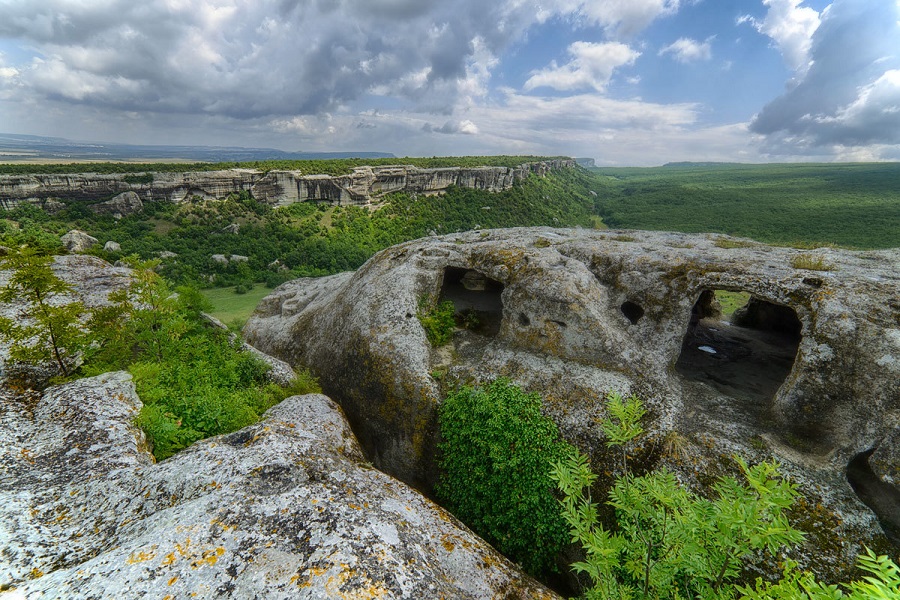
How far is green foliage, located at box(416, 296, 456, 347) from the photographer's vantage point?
62.4 ft

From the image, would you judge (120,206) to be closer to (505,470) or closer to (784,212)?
(505,470)

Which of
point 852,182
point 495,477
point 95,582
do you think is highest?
point 852,182

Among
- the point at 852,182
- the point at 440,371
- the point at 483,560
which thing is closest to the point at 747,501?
the point at 483,560

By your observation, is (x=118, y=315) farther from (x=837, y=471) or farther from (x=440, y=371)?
(x=837, y=471)

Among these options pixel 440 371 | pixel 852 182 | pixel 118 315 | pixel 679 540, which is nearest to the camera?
pixel 679 540

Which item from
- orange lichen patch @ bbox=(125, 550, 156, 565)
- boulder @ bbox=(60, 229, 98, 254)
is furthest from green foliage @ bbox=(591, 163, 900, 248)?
boulder @ bbox=(60, 229, 98, 254)

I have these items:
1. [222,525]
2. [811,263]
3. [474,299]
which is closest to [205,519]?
[222,525]

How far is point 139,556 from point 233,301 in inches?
2365

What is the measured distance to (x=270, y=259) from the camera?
242ft

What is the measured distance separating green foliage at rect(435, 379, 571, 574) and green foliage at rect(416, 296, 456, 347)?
13.6 ft

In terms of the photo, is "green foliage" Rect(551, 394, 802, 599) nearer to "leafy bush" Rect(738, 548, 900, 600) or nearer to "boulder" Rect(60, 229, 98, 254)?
"leafy bush" Rect(738, 548, 900, 600)

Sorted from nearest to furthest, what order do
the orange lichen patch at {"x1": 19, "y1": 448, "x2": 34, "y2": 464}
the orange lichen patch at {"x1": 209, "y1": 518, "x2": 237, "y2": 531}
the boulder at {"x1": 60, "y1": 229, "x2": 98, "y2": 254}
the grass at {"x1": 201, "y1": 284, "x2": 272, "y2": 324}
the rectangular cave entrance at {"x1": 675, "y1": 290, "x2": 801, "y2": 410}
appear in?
1. the orange lichen patch at {"x1": 209, "y1": 518, "x2": 237, "y2": 531}
2. the orange lichen patch at {"x1": 19, "y1": 448, "x2": 34, "y2": 464}
3. the rectangular cave entrance at {"x1": 675, "y1": 290, "x2": 801, "y2": 410}
4. the boulder at {"x1": 60, "y1": 229, "x2": 98, "y2": 254}
5. the grass at {"x1": 201, "y1": 284, "x2": 272, "y2": 324}

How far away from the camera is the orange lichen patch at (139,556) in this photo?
7.03 metres

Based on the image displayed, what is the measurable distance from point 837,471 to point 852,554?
235 centimetres
